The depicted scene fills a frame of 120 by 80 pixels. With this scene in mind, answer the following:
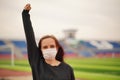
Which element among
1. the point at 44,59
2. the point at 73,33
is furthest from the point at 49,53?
the point at 73,33

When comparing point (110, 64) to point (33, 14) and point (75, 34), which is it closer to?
point (75, 34)

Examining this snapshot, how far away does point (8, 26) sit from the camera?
2.43 metres

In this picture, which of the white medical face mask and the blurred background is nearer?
the white medical face mask

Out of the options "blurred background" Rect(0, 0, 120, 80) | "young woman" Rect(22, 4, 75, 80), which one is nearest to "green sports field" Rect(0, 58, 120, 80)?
"blurred background" Rect(0, 0, 120, 80)

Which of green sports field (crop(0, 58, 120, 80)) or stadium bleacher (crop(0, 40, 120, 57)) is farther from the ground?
stadium bleacher (crop(0, 40, 120, 57))

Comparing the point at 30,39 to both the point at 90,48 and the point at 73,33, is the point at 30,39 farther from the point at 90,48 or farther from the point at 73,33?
the point at 90,48

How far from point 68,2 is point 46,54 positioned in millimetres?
877

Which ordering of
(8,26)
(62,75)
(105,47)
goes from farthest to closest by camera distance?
(105,47), (8,26), (62,75)

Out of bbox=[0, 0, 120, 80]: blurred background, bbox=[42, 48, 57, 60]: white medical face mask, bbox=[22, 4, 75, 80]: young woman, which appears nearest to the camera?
bbox=[22, 4, 75, 80]: young woman

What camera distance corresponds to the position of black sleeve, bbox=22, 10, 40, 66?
1.81 m

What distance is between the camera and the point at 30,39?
5.95 ft

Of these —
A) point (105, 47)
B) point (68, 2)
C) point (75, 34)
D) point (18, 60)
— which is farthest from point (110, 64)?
point (18, 60)

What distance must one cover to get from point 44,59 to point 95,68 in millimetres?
879

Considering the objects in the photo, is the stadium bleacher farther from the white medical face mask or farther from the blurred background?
the white medical face mask
